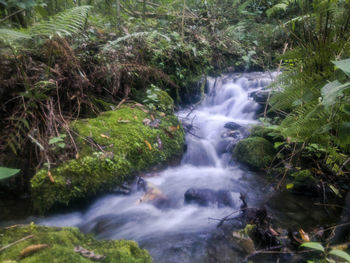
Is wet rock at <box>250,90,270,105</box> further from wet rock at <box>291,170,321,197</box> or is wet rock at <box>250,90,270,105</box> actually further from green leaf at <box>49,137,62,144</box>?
green leaf at <box>49,137,62,144</box>

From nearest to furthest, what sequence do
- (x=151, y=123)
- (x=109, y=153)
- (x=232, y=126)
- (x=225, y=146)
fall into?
1. (x=109, y=153)
2. (x=151, y=123)
3. (x=225, y=146)
4. (x=232, y=126)

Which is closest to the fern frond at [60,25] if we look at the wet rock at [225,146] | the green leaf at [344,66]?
the green leaf at [344,66]

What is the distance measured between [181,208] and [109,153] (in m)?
1.16

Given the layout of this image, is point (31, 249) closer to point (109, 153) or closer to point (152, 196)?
point (109, 153)

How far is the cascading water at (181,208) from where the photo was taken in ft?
7.86

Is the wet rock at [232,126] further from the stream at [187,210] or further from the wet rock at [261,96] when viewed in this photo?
the wet rock at [261,96]

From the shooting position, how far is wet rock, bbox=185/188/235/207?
120 inches

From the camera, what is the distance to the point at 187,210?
116 inches

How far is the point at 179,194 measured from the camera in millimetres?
3178

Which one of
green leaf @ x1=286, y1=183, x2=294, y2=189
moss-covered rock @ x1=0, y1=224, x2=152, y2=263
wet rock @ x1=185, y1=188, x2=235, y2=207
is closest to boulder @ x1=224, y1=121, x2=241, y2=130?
green leaf @ x1=286, y1=183, x2=294, y2=189

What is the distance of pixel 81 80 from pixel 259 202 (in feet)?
9.65

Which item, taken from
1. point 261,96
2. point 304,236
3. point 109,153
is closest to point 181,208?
point 109,153

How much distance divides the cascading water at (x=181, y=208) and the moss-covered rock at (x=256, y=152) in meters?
0.19

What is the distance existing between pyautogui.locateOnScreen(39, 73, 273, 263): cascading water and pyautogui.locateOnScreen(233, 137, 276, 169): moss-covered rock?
0.19 m
